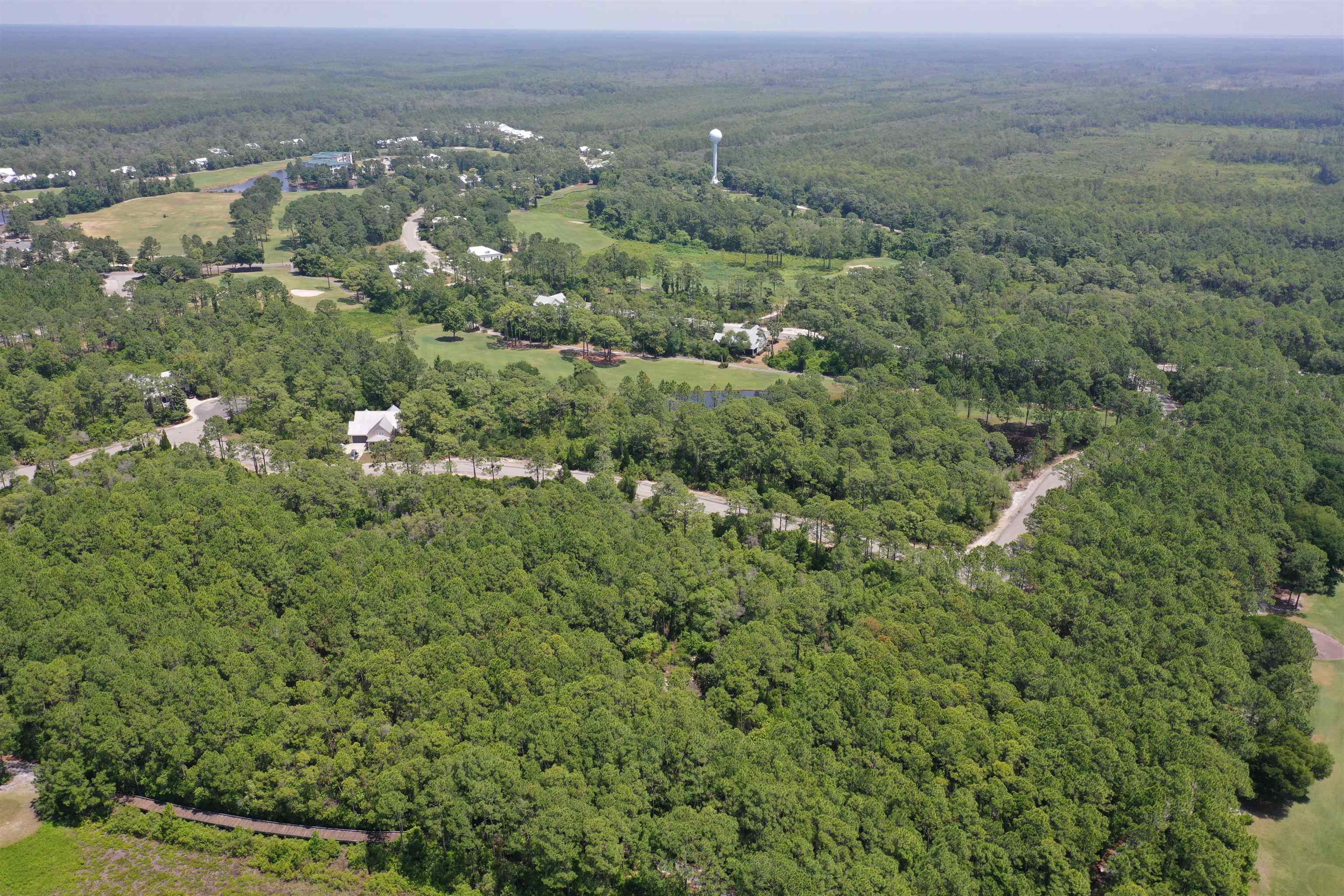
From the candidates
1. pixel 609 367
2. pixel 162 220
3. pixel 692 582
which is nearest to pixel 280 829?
pixel 692 582

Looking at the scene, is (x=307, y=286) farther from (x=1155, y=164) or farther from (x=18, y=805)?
(x=1155, y=164)

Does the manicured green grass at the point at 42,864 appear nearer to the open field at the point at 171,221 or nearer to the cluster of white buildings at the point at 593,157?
the open field at the point at 171,221

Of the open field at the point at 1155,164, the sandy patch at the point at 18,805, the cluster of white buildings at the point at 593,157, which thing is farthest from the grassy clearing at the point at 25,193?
the open field at the point at 1155,164

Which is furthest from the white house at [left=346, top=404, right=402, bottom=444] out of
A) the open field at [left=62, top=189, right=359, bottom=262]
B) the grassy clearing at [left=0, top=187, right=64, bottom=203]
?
the grassy clearing at [left=0, top=187, right=64, bottom=203]

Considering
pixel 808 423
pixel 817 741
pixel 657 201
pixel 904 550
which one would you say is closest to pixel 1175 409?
pixel 808 423

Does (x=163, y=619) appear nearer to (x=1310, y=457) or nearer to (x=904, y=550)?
(x=904, y=550)

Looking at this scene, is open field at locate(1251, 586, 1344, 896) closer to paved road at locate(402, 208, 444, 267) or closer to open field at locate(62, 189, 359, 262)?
paved road at locate(402, 208, 444, 267)
